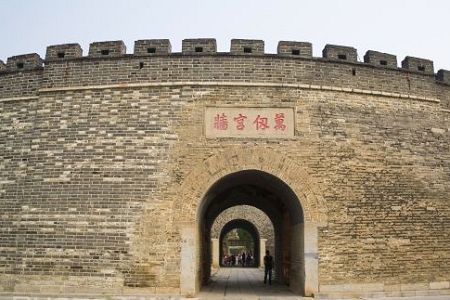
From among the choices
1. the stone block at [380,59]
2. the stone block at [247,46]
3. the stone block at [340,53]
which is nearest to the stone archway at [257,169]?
the stone block at [247,46]

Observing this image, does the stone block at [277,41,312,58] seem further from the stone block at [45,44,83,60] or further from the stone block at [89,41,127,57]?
the stone block at [45,44,83,60]

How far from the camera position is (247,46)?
30.0ft

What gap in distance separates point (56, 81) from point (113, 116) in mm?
1487

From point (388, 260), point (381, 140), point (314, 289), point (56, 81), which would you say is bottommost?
point (314, 289)

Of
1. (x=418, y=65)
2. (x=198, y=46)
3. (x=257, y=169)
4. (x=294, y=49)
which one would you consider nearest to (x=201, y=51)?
(x=198, y=46)

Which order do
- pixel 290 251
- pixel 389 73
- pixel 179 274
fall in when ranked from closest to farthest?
pixel 179 274
pixel 389 73
pixel 290 251

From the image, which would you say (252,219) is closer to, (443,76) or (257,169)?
(443,76)

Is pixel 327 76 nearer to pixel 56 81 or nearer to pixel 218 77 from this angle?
pixel 218 77

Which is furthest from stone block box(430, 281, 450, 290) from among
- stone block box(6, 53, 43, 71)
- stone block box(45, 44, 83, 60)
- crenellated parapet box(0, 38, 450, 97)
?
stone block box(6, 53, 43, 71)

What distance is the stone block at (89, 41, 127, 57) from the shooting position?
9141mm

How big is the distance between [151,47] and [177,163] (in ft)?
8.12

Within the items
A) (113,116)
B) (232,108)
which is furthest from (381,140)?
(113,116)

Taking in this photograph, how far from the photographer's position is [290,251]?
10.4 m

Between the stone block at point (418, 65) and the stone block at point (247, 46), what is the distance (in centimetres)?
320
